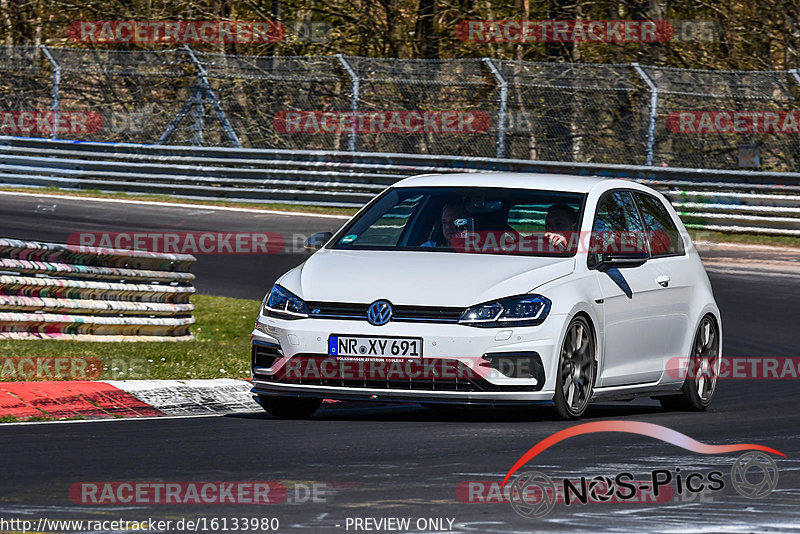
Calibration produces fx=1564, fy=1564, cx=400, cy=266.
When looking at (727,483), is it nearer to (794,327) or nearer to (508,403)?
(508,403)

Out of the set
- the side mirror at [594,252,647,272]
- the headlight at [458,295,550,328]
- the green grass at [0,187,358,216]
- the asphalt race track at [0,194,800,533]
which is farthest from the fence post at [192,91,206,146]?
the headlight at [458,295,550,328]

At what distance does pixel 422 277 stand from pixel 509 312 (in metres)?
0.54

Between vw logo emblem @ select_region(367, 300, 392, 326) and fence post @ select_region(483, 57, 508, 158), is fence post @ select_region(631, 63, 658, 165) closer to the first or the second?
fence post @ select_region(483, 57, 508, 158)

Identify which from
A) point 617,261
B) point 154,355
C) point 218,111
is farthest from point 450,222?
point 218,111

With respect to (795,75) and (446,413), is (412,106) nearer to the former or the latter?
(795,75)

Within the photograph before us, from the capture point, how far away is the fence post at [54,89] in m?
27.9

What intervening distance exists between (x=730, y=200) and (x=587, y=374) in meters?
14.6

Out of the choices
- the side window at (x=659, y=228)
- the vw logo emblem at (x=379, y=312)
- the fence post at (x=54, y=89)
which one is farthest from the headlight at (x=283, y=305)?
the fence post at (x=54, y=89)

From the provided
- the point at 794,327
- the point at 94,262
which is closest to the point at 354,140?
the point at 794,327

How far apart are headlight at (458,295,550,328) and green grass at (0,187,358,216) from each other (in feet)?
55.1

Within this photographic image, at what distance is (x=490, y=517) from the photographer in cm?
569

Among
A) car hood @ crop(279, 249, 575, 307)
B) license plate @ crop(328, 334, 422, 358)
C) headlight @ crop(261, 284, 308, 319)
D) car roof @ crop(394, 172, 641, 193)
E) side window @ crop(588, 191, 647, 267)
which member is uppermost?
car roof @ crop(394, 172, 641, 193)

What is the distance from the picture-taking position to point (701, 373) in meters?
10.5

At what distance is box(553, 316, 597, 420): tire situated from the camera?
346 inches
